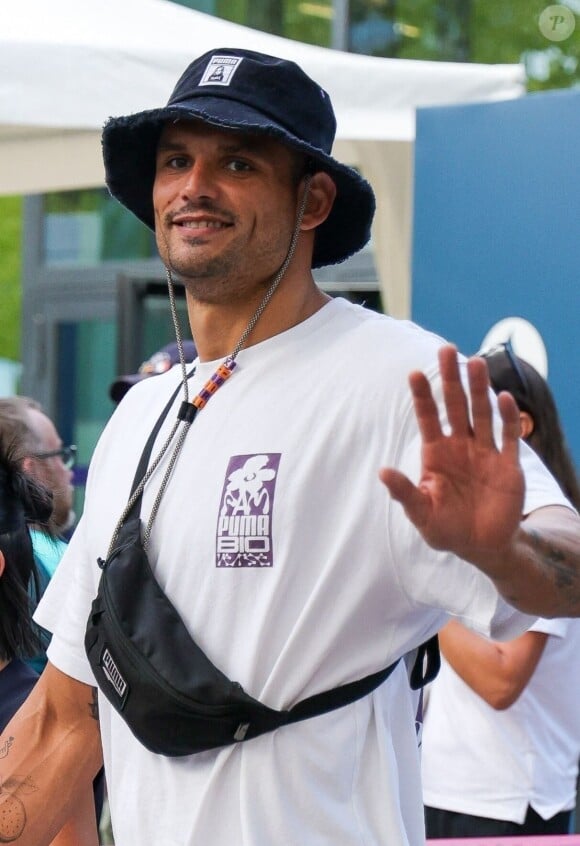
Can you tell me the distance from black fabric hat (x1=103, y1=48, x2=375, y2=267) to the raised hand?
0.70 meters

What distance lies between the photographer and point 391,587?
80.4 inches

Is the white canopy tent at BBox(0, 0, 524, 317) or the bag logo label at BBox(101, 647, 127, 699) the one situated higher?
the white canopy tent at BBox(0, 0, 524, 317)

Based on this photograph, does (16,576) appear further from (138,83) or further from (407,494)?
(138,83)

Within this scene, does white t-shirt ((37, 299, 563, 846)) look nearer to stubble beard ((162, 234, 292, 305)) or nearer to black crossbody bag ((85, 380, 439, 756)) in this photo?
black crossbody bag ((85, 380, 439, 756))

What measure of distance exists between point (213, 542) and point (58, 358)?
9805mm

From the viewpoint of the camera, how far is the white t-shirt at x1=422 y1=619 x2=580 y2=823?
11.6ft

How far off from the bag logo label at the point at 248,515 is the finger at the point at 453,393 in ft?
1.40

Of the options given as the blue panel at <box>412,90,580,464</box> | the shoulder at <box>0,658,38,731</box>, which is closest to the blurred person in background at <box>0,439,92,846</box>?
the shoulder at <box>0,658,38,731</box>

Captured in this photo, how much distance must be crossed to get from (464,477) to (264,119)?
0.80m

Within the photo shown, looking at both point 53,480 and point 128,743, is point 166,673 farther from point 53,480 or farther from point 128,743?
point 53,480

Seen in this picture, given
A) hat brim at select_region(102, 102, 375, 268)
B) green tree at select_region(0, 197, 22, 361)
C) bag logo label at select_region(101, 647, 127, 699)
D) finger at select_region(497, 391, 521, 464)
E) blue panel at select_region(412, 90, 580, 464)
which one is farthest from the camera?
green tree at select_region(0, 197, 22, 361)

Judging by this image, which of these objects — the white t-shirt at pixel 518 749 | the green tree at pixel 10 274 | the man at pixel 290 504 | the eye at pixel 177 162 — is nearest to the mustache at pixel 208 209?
the man at pixel 290 504

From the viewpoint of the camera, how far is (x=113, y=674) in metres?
2.17

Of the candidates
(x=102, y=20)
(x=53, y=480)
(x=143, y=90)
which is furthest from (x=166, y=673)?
(x=102, y=20)
